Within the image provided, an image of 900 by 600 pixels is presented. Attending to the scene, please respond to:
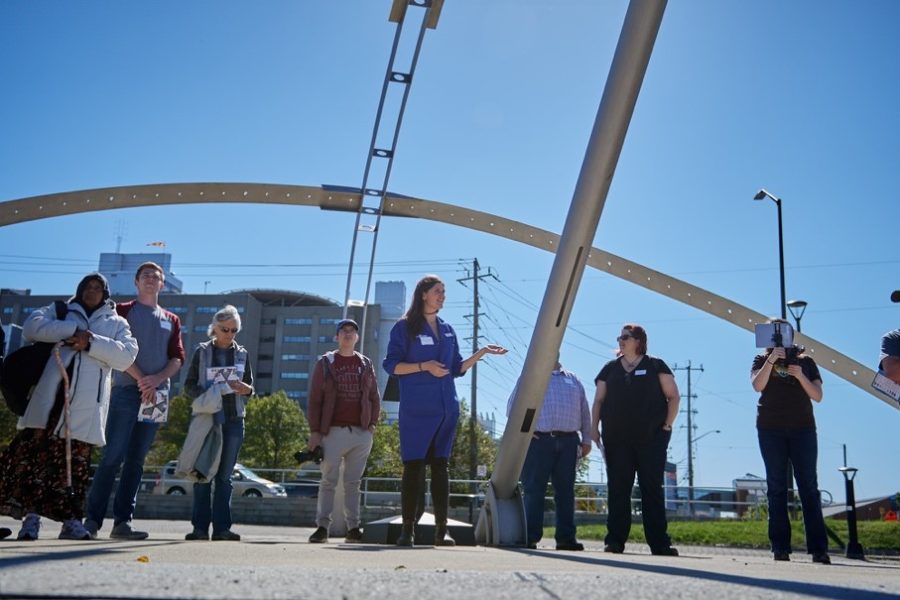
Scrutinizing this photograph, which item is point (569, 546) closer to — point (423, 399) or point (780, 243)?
point (423, 399)

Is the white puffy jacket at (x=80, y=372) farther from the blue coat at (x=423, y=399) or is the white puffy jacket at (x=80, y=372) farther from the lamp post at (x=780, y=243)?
the lamp post at (x=780, y=243)

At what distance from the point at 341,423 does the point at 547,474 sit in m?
1.79

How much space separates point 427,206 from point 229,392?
17.8 meters

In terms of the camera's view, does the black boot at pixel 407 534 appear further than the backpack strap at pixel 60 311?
Yes

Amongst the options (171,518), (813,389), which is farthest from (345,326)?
(171,518)

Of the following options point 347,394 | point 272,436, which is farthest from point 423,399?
point 272,436

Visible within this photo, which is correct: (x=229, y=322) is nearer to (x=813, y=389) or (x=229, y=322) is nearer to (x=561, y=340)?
(x=561, y=340)

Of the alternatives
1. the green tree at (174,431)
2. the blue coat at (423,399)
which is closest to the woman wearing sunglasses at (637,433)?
the blue coat at (423,399)

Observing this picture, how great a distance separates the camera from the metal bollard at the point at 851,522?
939cm

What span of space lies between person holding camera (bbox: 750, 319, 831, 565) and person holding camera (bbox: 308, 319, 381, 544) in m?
2.84

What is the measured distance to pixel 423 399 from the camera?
17.6 ft

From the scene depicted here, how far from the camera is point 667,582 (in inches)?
93.5

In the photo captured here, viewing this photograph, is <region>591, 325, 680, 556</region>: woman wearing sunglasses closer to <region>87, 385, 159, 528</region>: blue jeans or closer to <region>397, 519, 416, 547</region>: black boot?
<region>397, 519, 416, 547</region>: black boot

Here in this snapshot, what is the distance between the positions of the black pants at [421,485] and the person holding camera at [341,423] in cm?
117
